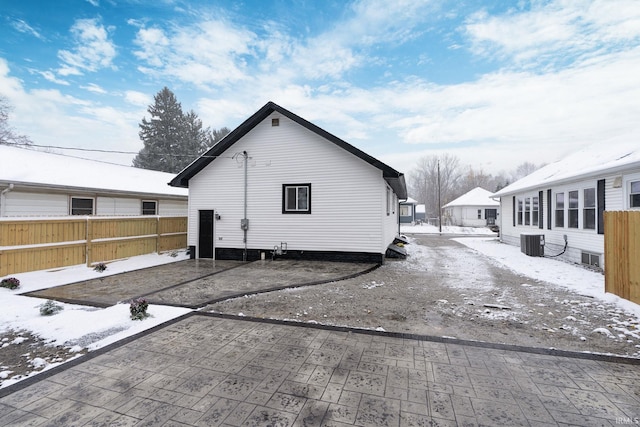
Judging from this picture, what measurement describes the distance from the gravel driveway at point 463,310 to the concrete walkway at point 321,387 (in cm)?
64

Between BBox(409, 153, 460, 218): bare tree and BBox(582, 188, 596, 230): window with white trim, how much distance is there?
38989mm

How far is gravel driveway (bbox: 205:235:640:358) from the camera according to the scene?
4.02 meters

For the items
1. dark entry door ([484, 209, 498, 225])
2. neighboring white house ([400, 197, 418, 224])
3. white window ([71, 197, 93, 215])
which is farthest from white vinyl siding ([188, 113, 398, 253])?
neighboring white house ([400, 197, 418, 224])

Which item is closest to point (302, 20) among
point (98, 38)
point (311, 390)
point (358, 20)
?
point (358, 20)

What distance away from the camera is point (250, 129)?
11039 millimetres

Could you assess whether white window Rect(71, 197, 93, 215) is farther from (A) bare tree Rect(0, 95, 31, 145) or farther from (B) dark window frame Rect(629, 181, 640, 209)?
(B) dark window frame Rect(629, 181, 640, 209)

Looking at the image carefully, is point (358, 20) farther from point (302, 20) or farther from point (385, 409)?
point (385, 409)

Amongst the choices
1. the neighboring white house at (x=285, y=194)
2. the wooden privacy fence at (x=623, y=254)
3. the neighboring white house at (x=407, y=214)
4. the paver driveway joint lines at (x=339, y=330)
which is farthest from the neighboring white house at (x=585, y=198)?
the neighboring white house at (x=407, y=214)

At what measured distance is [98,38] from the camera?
10680 mm

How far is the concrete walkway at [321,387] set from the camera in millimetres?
2314

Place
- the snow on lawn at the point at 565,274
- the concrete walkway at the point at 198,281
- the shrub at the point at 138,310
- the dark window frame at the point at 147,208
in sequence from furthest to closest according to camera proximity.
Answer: the dark window frame at the point at 147,208
the concrete walkway at the point at 198,281
the snow on lawn at the point at 565,274
the shrub at the point at 138,310

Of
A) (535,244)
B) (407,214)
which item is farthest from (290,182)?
(407,214)

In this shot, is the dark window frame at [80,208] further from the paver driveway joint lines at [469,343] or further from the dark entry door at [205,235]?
the paver driveway joint lines at [469,343]

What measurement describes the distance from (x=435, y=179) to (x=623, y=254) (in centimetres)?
4811
